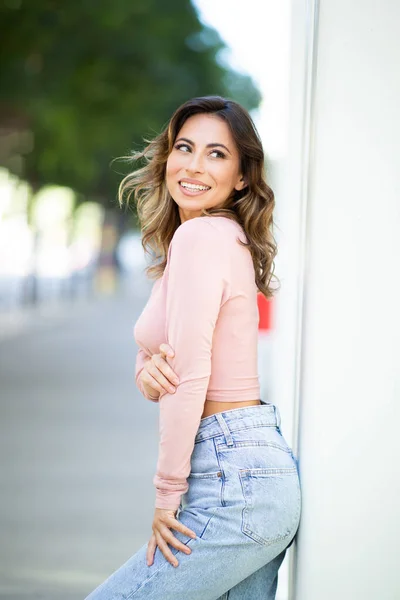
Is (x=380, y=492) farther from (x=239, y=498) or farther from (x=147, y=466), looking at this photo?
(x=147, y=466)

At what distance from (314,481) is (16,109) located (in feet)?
37.5

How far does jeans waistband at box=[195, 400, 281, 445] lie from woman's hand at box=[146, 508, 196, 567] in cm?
20

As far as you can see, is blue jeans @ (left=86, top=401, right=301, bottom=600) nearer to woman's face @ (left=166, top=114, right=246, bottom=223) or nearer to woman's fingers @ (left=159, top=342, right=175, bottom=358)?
woman's fingers @ (left=159, top=342, right=175, bottom=358)

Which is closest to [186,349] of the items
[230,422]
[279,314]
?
[230,422]

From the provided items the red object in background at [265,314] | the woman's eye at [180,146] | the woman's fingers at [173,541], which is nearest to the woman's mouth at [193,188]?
the woman's eye at [180,146]

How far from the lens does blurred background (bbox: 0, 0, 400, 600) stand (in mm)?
1883

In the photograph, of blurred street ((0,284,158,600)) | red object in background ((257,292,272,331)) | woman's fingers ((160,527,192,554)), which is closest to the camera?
woman's fingers ((160,527,192,554))

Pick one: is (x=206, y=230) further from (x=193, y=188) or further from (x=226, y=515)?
(x=226, y=515)

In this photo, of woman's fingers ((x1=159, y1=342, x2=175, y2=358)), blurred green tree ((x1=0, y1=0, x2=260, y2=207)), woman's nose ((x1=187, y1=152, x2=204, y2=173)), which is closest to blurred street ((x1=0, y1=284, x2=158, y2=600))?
woman's fingers ((x1=159, y1=342, x2=175, y2=358))

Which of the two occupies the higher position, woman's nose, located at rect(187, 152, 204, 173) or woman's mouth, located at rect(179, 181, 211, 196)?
woman's nose, located at rect(187, 152, 204, 173)

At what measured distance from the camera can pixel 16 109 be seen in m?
12.4

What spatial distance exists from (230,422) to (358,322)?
401 millimetres

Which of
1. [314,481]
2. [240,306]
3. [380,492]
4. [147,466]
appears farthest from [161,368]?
[147,466]

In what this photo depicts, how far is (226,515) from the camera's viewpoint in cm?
185
